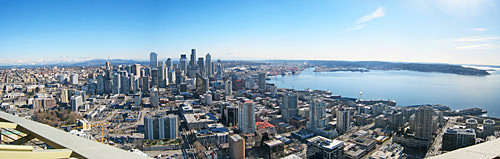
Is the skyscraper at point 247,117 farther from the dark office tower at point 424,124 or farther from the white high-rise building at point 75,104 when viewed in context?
the white high-rise building at point 75,104

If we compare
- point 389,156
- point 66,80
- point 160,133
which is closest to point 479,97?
point 389,156

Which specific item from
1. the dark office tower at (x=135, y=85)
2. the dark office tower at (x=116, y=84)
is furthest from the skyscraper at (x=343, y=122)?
the dark office tower at (x=116, y=84)

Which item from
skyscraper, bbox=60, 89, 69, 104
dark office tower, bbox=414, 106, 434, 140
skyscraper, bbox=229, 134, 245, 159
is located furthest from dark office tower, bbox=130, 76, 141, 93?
dark office tower, bbox=414, 106, 434, 140

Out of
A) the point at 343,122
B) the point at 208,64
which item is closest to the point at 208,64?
the point at 208,64

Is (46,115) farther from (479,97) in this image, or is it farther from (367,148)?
(479,97)

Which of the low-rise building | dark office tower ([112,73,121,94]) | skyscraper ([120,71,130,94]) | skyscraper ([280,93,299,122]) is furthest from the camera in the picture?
skyscraper ([120,71,130,94])

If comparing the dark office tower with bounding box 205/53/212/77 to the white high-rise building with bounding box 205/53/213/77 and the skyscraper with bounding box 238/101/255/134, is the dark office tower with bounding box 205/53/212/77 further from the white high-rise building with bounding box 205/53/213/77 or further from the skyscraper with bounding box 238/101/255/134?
the skyscraper with bounding box 238/101/255/134

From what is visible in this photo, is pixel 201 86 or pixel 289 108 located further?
pixel 201 86

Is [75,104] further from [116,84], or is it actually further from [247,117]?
[247,117]
